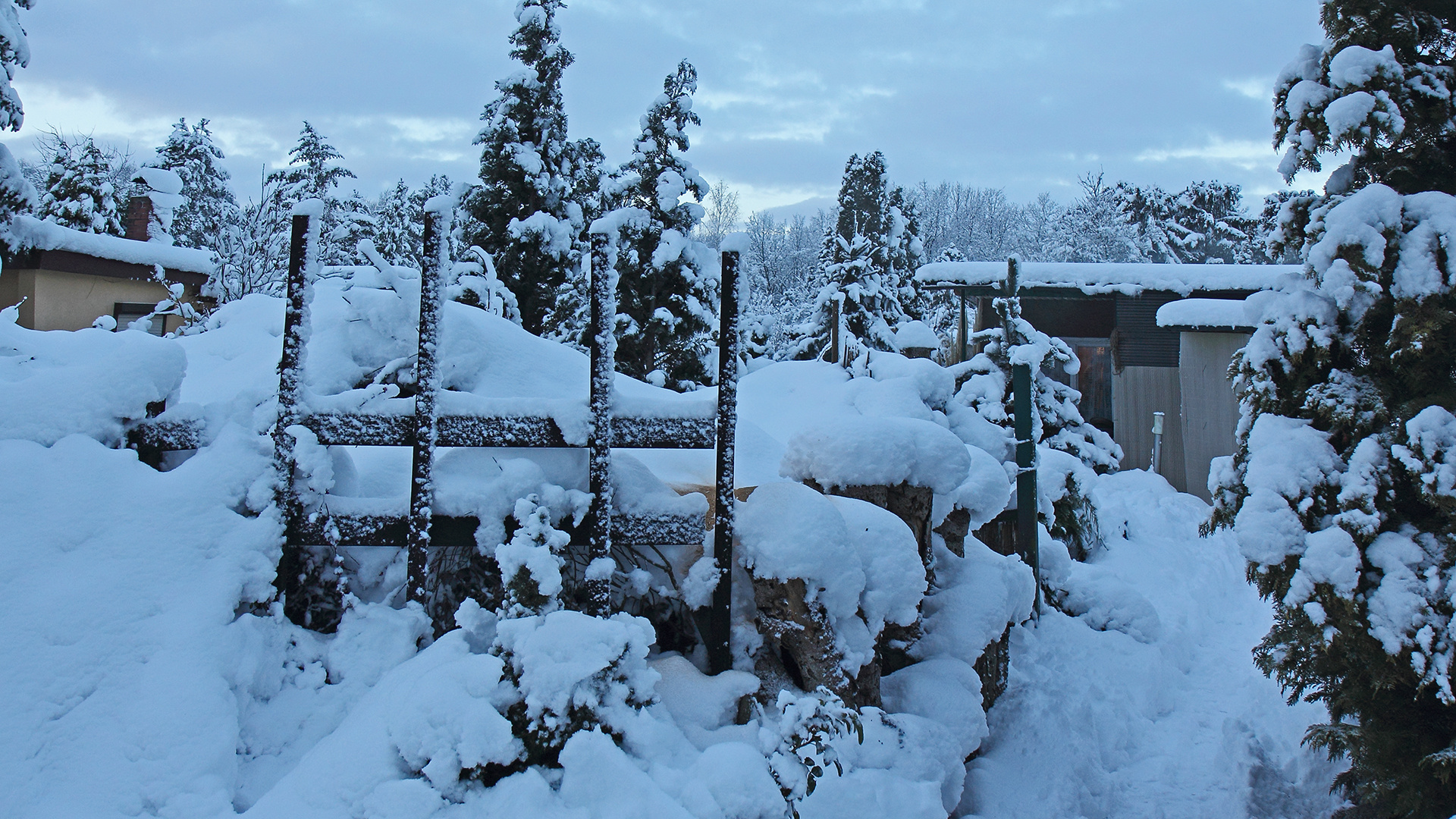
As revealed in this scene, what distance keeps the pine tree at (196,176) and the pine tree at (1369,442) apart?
27.7 meters

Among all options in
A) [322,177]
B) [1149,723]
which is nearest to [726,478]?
[1149,723]

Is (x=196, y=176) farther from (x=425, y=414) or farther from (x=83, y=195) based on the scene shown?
(x=425, y=414)

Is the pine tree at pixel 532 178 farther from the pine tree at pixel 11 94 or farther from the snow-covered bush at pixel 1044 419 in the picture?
the snow-covered bush at pixel 1044 419

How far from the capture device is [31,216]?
38.7 feet

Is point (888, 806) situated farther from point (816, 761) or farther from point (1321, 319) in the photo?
point (1321, 319)

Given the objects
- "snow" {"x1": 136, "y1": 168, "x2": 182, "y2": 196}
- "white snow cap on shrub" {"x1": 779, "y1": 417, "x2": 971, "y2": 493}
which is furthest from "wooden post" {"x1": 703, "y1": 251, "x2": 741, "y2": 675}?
"snow" {"x1": 136, "y1": 168, "x2": 182, "y2": 196}

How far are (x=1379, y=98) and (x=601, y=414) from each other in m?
3.86

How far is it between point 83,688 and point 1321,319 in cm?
519

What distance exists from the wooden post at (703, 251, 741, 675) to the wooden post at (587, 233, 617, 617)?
0.49 m

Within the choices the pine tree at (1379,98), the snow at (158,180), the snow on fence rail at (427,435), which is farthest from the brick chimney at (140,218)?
the pine tree at (1379,98)

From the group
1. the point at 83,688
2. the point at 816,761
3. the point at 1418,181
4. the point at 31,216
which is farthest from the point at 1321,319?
the point at 31,216

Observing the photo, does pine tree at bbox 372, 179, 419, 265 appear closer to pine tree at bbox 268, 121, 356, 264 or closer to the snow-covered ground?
pine tree at bbox 268, 121, 356, 264

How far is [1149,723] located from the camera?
17.9 ft

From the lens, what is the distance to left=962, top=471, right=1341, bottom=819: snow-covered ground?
171 inches
